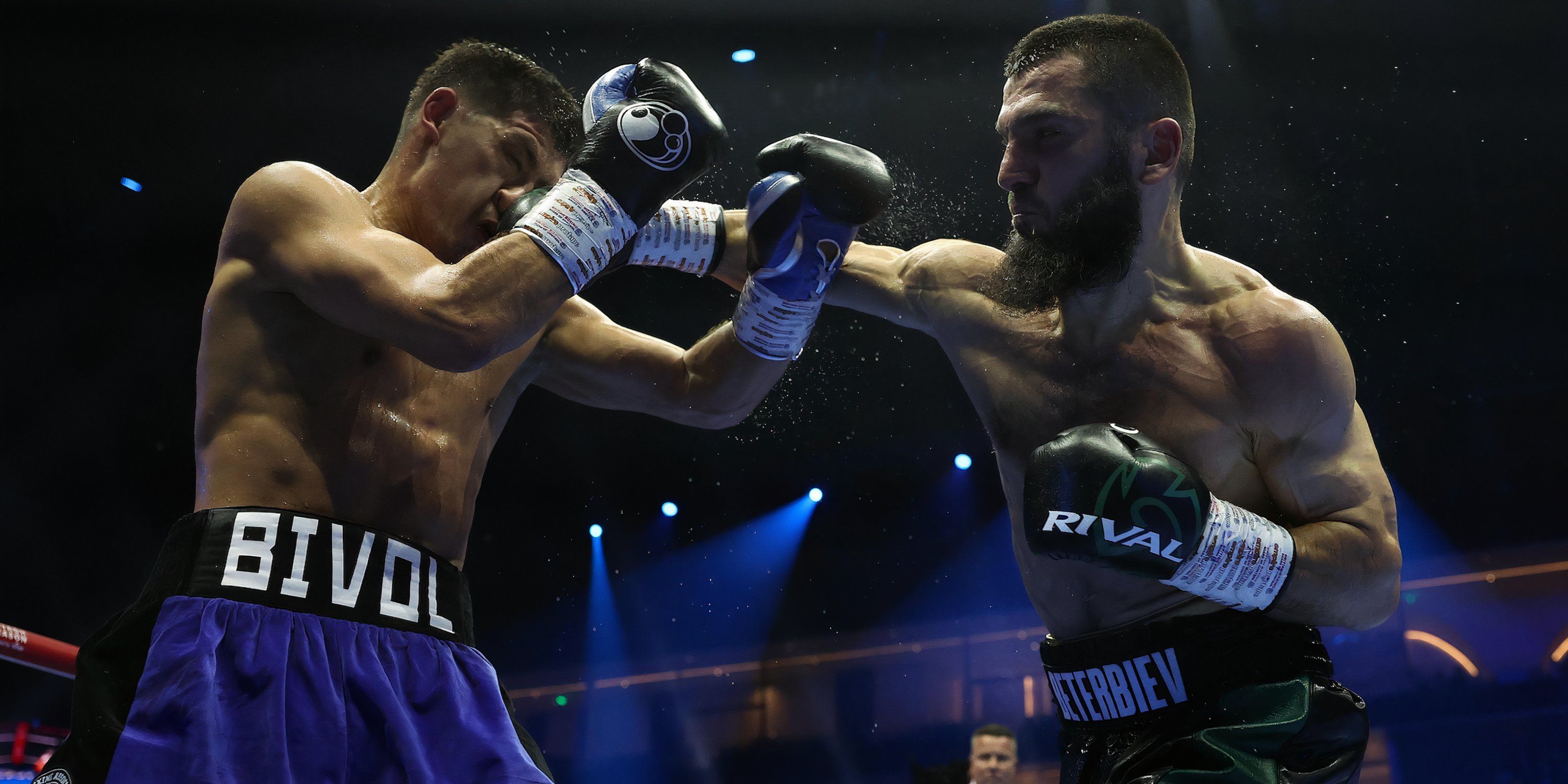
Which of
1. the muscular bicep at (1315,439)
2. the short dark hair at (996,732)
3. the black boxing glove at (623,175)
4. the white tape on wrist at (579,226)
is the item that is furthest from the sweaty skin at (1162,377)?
the short dark hair at (996,732)

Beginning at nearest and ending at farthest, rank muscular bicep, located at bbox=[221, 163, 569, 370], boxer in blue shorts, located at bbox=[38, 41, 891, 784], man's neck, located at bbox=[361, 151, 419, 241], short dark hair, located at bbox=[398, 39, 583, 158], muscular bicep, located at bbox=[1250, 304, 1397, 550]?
1. boxer in blue shorts, located at bbox=[38, 41, 891, 784]
2. muscular bicep, located at bbox=[221, 163, 569, 370]
3. muscular bicep, located at bbox=[1250, 304, 1397, 550]
4. man's neck, located at bbox=[361, 151, 419, 241]
5. short dark hair, located at bbox=[398, 39, 583, 158]

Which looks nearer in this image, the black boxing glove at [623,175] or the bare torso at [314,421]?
the bare torso at [314,421]

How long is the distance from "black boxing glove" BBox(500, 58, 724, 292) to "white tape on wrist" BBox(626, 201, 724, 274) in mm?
326

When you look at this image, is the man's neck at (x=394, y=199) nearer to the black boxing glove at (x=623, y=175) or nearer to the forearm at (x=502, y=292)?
the black boxing glove at (x=623, y=175)

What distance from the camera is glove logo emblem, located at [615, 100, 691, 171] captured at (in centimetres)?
178

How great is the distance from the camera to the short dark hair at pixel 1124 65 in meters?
2.03

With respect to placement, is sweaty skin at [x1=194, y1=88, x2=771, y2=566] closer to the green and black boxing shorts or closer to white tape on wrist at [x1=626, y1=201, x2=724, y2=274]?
white tape on wrist at [x1=626, y1=201, x2=724, y2=274]

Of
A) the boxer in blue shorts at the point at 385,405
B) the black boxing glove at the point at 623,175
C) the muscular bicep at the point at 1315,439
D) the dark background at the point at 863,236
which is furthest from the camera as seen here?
the dark background at the point at 863,236

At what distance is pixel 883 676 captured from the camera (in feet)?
30.6

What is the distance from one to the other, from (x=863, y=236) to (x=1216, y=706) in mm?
3473

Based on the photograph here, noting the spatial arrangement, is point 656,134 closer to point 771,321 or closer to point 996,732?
point 771,321

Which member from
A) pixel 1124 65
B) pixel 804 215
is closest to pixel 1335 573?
pixel 1124 65

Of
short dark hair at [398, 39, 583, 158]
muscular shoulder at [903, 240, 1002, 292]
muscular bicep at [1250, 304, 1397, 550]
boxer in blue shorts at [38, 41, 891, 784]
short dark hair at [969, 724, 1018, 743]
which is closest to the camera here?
boxer in blue shorts at [38, 41, 891, 784]

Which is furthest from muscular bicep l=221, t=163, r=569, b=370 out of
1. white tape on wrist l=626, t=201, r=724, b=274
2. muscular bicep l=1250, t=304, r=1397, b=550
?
muscular bicep l=1250, t=304, r=1397, b=550
